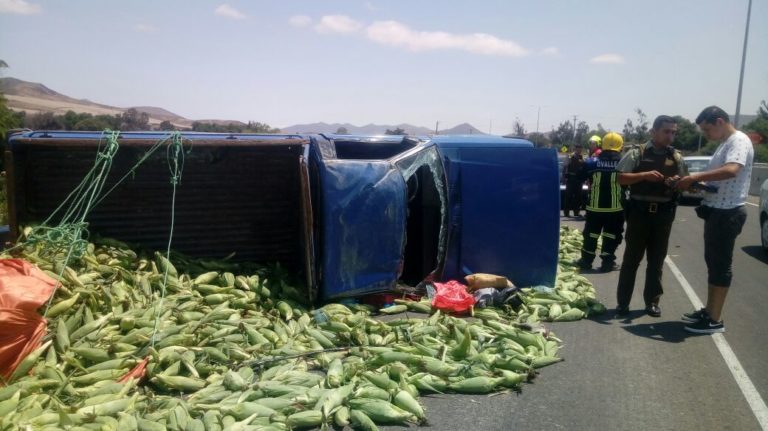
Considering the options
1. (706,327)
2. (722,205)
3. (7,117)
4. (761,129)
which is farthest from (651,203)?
(761,129)

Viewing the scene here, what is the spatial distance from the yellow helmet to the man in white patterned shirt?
10.4 feet

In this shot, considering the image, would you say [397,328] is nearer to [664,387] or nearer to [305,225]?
[305,225]

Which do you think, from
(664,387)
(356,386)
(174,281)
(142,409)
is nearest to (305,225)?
(174,281)

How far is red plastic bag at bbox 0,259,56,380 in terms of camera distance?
422cm

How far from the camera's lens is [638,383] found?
483 centimetres

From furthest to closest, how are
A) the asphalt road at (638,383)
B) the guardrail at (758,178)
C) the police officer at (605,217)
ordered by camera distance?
the guardrail at (758,178) → the police officer at (605,217) → the asphalt road at (638,383)

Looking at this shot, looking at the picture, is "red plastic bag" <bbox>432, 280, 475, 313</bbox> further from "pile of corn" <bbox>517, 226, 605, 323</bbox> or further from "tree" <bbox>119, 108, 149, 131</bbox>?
"tree" <bbox>119, 108, 149, 131</bbox>

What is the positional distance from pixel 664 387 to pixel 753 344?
Answer: 5.67 ft

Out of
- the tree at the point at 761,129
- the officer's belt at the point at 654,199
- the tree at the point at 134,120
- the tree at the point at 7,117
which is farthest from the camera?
the tree at the point at 761,129

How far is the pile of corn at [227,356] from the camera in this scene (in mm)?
3988

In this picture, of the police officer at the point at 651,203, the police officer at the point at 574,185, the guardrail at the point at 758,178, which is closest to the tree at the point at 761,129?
the guardrail at the point at 758,178

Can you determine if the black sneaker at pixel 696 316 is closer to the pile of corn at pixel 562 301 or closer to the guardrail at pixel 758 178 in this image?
the pile of corn at pixel 562 301

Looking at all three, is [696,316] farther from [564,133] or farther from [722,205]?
[564,133]

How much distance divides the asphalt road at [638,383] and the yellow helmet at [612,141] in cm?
297
